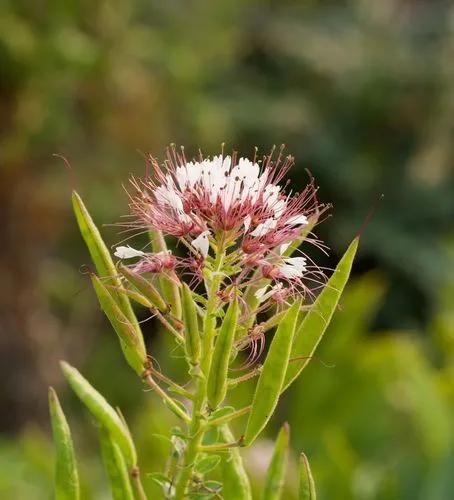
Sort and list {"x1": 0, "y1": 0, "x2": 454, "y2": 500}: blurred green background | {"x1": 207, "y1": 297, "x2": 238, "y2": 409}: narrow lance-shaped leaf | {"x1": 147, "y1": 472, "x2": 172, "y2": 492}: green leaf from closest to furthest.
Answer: {"x1": 207, "y1": 297, "x2": 238, "y2": 409}: narrow lance-shaped leaf → {"x1": 147, "y1": 472, "x2": 172, "y2": 492}: green leaf → {"x1": 0, "y1": 0, "x2": 454, "y2": 500}: blurred green background

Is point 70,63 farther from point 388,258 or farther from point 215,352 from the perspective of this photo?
point 215,352

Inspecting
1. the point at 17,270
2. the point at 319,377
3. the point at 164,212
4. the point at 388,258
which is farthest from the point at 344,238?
the point at 164,212

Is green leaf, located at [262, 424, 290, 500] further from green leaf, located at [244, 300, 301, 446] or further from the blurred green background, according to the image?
the blurred green background

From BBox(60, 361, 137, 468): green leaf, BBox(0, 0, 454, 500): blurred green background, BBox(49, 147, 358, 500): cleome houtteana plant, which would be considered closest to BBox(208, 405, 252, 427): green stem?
BBox(49, 147, 358, 500): cleome houtteana plant

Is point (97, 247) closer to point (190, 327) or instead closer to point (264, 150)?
point (190, 327)

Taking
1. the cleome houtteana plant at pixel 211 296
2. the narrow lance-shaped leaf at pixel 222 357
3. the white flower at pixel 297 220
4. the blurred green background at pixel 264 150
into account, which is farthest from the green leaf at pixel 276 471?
the blurred green background at pixel 264 150

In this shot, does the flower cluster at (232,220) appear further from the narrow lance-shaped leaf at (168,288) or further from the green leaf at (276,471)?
the green leaf at (276,471)

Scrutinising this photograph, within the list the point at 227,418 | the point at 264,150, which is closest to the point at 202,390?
the point at 227,418

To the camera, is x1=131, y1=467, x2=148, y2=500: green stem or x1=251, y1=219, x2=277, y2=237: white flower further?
x1=131, y1=467, x2=148, y2=500: green stem
